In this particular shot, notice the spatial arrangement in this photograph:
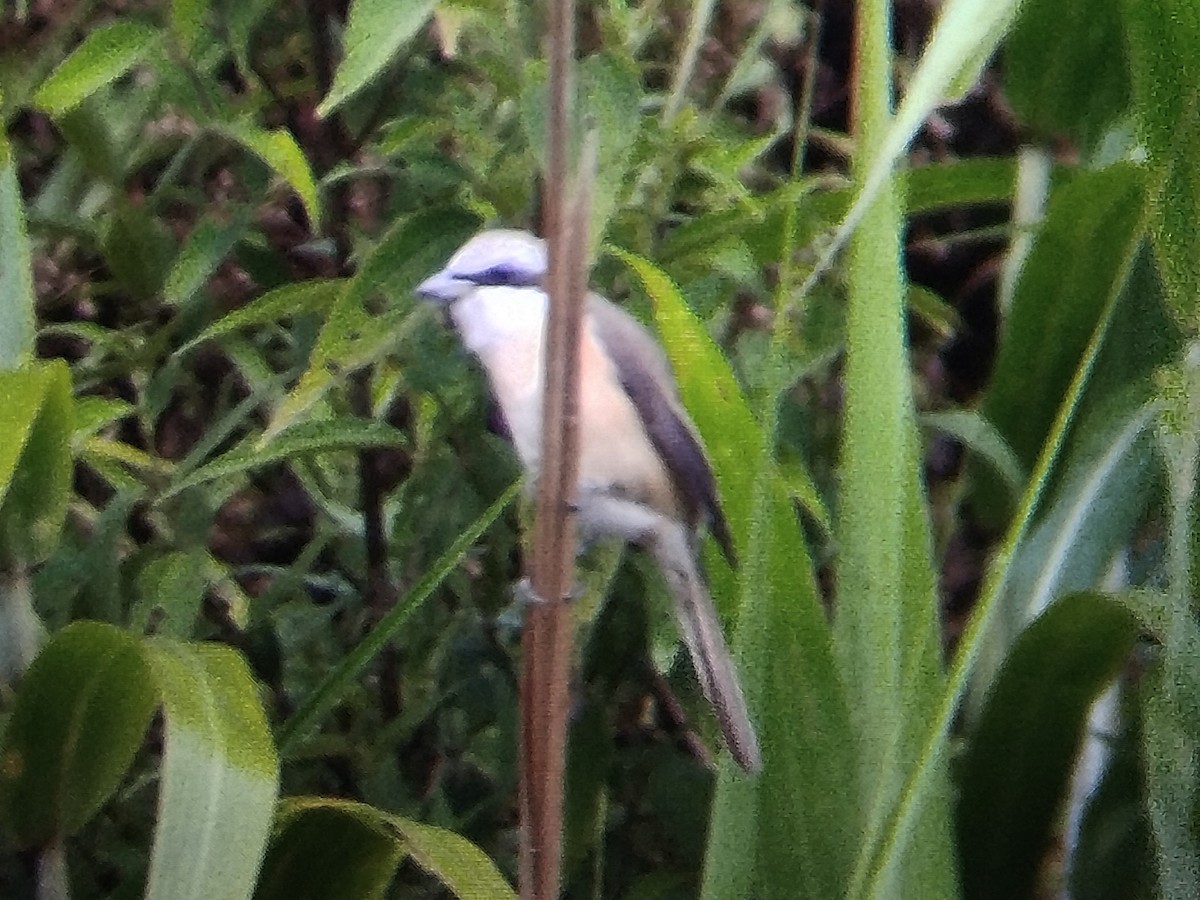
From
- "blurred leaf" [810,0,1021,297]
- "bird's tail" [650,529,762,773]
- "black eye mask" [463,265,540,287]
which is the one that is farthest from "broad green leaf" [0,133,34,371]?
"blurred leaf" [810,0,1021,297]

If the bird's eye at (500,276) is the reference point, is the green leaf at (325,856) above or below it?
below

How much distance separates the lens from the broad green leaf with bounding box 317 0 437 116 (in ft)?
1.36

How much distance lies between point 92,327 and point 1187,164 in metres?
0.63

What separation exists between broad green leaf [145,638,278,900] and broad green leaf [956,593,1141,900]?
343mm

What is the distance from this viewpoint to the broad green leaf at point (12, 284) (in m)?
0.63

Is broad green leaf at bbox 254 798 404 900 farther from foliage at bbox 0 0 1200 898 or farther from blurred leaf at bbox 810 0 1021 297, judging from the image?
blurred leaf at bbox 810 0 1021 297

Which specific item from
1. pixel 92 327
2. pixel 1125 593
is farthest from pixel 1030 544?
pixel 92 327

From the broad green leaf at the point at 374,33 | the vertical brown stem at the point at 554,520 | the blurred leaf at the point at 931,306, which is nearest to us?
the vertical brown stem at the point at 554,520

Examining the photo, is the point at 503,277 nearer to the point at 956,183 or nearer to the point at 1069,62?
the point at 956,183

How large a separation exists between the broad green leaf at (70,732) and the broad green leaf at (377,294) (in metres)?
0.13

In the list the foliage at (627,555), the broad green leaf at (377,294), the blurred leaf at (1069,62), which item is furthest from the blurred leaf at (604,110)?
the blurred leaf at (1069,62)

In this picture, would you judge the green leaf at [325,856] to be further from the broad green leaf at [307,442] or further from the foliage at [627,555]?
the broad green leaf at [307,442]

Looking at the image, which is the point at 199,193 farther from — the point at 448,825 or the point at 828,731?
the point at 828,731

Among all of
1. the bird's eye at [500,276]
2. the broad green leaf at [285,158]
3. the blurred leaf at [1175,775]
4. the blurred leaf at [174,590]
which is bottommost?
the blurred leaf at [174,590]
